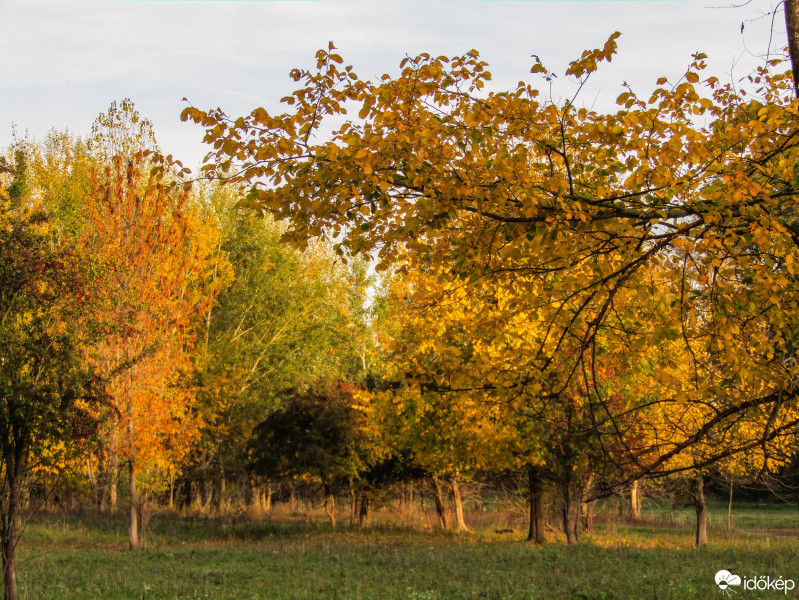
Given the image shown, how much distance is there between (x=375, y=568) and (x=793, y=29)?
11051 mm

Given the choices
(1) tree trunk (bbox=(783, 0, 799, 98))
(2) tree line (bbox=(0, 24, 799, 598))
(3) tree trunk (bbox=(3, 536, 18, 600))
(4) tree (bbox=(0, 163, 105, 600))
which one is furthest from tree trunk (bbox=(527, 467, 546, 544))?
(1) tree trunk (bbox=(783, 0, 799, 98))

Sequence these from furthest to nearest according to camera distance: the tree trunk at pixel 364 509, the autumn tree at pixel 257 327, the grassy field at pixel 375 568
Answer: the autumn tree at pixel 257 327
the tree trunk at pixel 364 509
the grassy field at pixel 375 568

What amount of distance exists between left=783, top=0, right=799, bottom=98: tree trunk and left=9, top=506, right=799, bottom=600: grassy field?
718cm

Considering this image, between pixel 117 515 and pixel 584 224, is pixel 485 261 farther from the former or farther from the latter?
pixel 117 515

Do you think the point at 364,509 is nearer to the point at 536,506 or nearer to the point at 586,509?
the point at 586,509

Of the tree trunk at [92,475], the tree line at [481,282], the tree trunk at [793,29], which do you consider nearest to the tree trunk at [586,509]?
the tree line at [481,282]

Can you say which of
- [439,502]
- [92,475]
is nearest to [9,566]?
[92,475]

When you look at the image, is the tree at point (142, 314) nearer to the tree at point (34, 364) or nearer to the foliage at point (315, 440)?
the foliage at point (315, 440)

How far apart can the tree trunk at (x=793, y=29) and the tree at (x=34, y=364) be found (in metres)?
8.09

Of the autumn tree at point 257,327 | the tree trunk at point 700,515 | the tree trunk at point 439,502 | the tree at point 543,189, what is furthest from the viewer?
the autumn tree at point 257,327

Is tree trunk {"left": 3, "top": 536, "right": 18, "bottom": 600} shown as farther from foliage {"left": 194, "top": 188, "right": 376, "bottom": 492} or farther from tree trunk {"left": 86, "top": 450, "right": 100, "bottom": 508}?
foliage {"left": 194, "top": 188, "right": 376, "bottom": 492}

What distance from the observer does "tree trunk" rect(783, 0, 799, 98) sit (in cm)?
439

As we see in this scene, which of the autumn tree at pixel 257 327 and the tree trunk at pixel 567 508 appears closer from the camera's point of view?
the tree trunk at pixel 567 508

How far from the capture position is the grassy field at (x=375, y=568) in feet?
32.1
